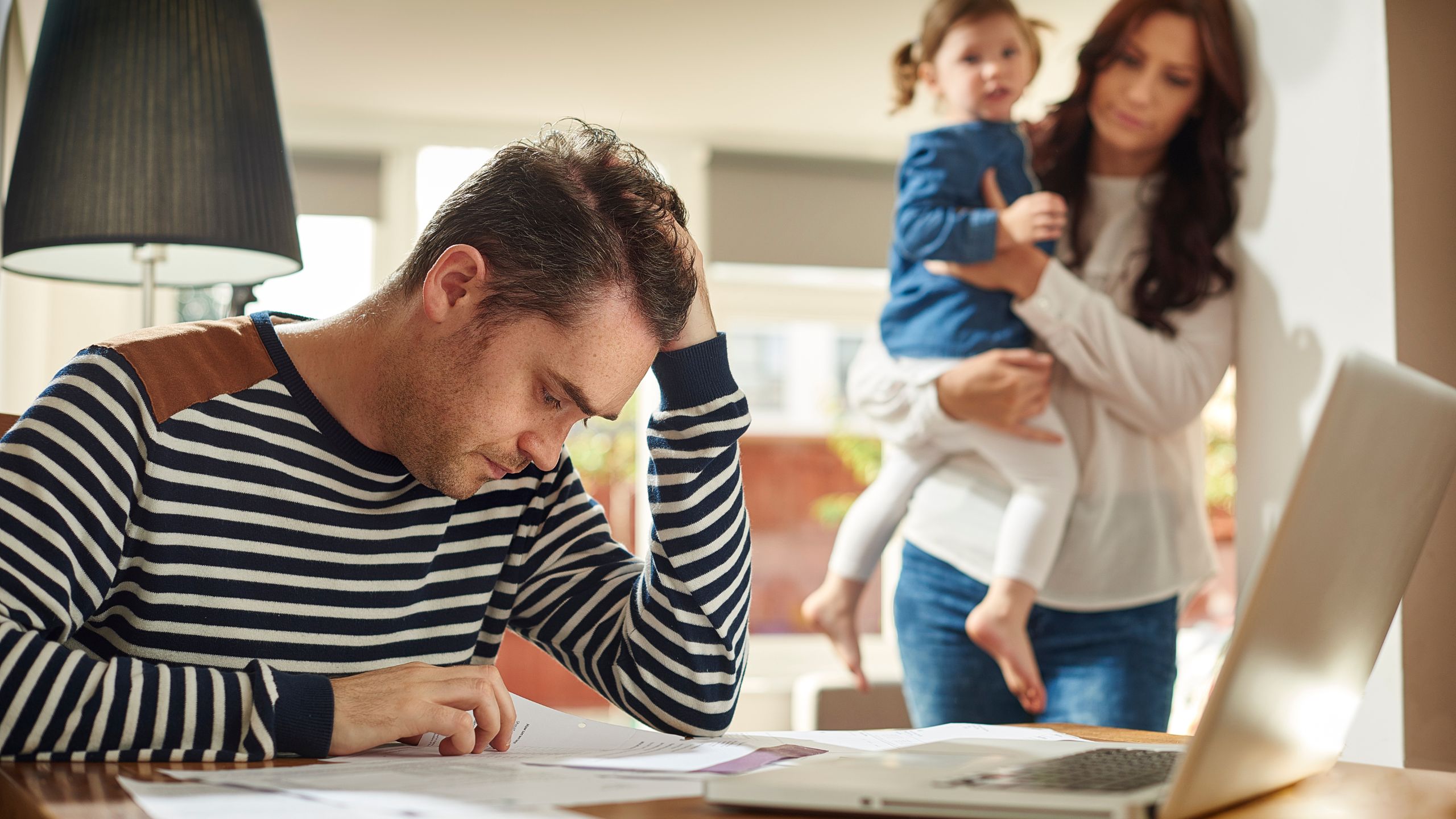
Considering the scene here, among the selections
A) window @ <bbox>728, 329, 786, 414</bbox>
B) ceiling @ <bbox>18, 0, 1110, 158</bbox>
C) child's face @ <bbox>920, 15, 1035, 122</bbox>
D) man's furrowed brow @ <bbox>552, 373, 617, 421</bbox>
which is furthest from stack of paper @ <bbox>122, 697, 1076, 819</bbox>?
window @ <bbox>728, 329, 786, 414</bbox>

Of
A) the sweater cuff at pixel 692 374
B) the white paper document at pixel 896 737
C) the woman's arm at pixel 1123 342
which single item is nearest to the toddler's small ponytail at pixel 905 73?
the woman's arm at pixel 1123 342

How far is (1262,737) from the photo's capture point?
24.5 inches

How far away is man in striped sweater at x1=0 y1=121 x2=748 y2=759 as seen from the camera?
0.95 metres

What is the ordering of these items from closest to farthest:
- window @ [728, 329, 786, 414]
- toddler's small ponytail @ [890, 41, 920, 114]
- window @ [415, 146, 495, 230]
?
toddler's small ponytail @ [890, 41, 920, 114]
window @ [415, 146, 495, 230]
window @ [728, 329, 786, 414]

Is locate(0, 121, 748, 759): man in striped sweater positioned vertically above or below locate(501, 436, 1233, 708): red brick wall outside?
above

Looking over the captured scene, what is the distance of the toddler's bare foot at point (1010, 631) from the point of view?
1736 millimetres

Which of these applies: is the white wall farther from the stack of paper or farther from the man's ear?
the man's ear

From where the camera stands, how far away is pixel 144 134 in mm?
1790

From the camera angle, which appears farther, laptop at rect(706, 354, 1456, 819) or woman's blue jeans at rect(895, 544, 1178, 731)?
woman's blue jeans at rect(895, 544, 1178, 731)

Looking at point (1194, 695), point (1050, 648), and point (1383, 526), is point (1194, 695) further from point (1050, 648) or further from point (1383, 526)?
point (1383, 526)

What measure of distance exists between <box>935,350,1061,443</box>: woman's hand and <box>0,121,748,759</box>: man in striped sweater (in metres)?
0.73

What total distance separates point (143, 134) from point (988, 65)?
133 cm

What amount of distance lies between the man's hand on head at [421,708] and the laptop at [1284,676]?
0.28 m

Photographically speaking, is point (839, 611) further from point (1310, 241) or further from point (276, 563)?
point (276, 563)
